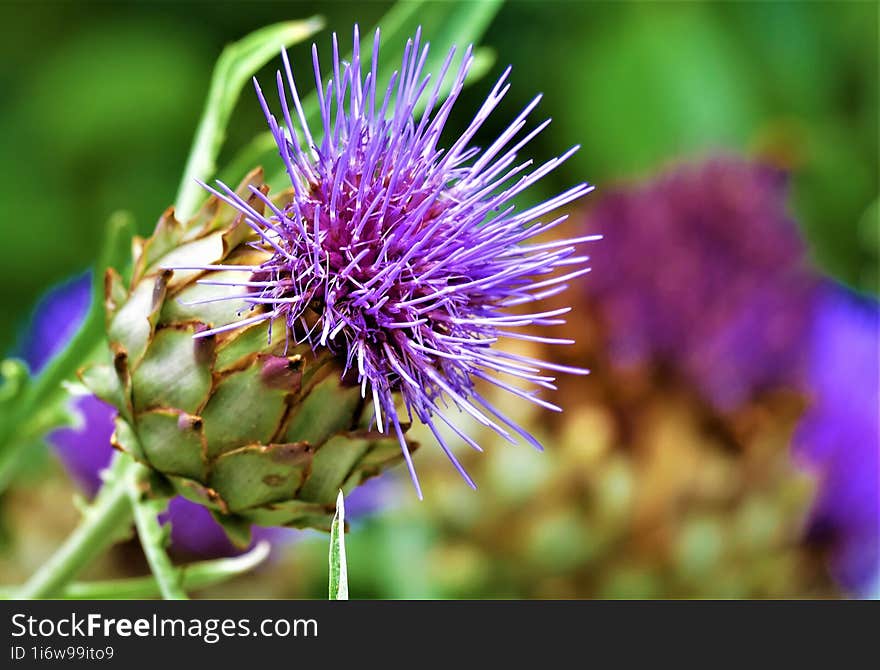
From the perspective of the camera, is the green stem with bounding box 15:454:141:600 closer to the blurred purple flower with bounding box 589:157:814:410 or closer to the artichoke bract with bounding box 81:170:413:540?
the artichoke bract with bounding box 81:170:413:540

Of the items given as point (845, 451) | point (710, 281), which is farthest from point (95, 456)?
point (845, 451)

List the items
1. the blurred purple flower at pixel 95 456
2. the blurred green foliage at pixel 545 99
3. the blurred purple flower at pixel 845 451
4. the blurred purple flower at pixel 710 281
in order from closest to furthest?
1. the blurred purple flower at pixel 95 456
2. the blurred purple flower at pixel 710 281
3. the blurred purple flower at pixel 845 451
4. the blurred green foliage at pixel 545 99

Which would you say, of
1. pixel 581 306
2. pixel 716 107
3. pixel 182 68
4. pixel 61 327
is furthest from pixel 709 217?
pixel 182 68

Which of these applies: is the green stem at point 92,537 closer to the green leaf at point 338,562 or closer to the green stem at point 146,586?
the green stem at point 146,586

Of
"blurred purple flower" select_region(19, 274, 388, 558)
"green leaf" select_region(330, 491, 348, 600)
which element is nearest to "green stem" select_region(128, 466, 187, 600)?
"green leaf" select_region(330, 491, 348, 600)

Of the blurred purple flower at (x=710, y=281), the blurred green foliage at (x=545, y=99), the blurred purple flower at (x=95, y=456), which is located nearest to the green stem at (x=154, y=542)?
the blurred purple flower at (x=95, y=456)
